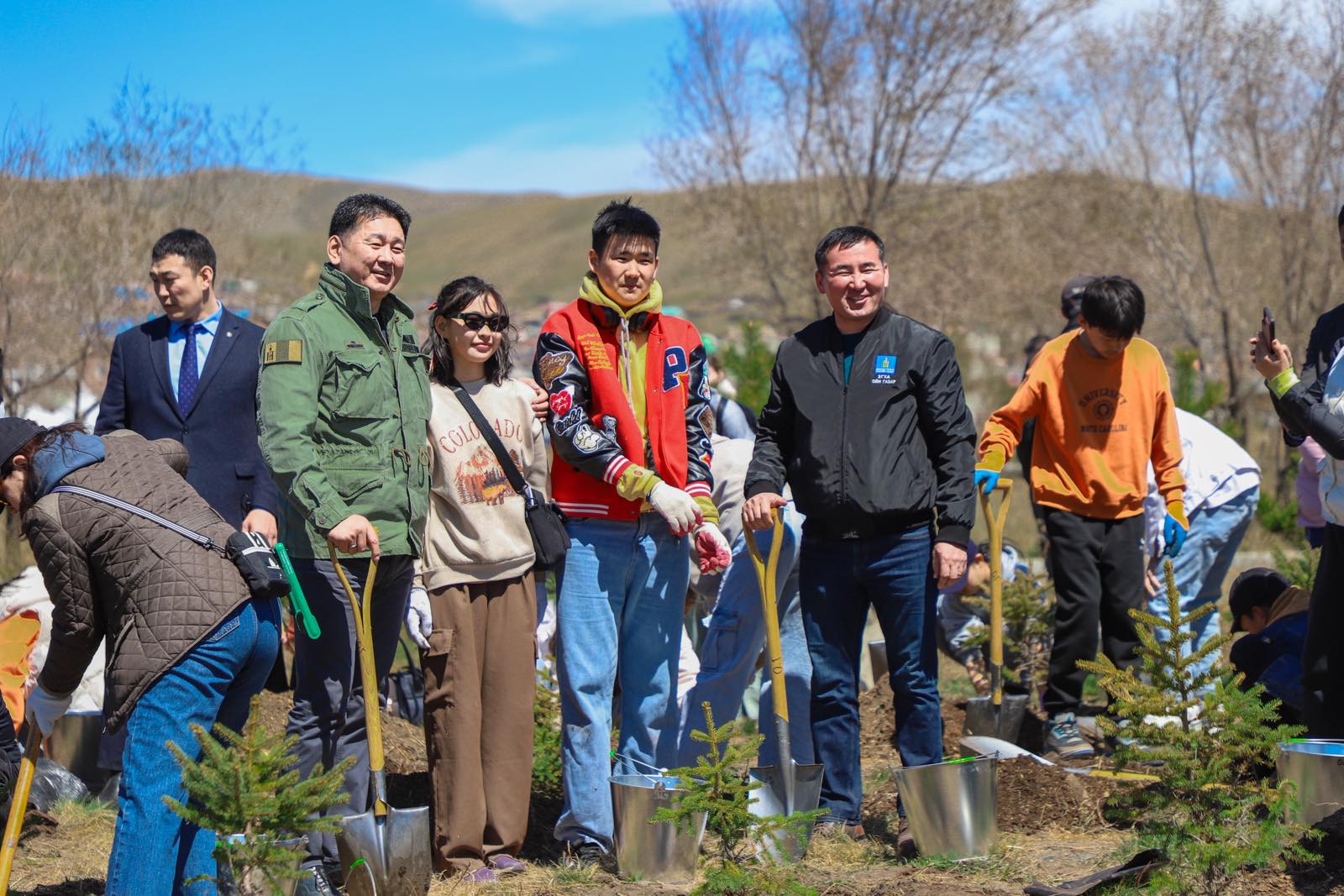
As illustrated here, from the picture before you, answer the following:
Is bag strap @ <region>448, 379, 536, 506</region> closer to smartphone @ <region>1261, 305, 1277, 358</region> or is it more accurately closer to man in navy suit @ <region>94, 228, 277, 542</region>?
man in navy suit @ <region>94, 228, 277, 542</region>

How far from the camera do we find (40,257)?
12.8 meters

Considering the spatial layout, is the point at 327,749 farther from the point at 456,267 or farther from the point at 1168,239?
the point at 456,267

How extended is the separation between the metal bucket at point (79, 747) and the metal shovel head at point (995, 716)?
3648 millimetres

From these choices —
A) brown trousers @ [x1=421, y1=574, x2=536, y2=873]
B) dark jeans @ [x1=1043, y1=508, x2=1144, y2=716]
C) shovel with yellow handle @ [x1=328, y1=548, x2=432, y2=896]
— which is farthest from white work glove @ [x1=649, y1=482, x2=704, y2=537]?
dark jeans @ [x1=1043, y1=508, x2=1144, y2=716]

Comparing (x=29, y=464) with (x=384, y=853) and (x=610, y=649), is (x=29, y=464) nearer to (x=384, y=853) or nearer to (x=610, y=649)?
(x=384, y=853)

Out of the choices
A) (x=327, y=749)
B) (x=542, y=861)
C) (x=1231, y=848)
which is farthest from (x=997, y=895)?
(x=327, y=749)

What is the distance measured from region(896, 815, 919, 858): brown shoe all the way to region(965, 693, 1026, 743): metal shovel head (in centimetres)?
143

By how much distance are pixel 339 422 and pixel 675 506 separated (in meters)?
1.07

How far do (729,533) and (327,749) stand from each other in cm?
182

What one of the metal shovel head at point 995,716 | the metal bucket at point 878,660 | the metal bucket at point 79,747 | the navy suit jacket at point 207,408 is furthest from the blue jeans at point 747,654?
the metal bucket at point 79,747

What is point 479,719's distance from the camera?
4457 mm

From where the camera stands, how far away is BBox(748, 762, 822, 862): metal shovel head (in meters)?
4.32

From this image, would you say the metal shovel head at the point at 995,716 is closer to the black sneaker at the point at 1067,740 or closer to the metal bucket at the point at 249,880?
the black sneaker at the point at 1067,740

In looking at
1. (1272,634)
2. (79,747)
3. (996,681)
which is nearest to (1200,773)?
(996,681)
